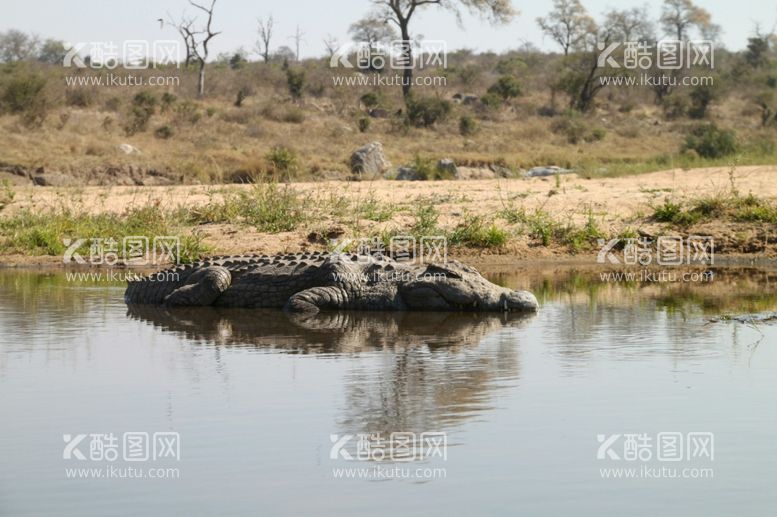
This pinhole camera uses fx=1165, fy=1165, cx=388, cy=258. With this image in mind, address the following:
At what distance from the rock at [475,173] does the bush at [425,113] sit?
845 centimetres

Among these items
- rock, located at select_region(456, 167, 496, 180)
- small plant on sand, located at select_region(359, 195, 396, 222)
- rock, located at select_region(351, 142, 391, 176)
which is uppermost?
rock, located at select_region(351, 142, 391, 176)

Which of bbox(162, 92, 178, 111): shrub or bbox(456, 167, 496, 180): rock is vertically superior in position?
bbox(162, 92, 178, 111): shrub

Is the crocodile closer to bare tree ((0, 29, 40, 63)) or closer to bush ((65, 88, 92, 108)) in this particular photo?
bush ((65, 88, 92, 108))

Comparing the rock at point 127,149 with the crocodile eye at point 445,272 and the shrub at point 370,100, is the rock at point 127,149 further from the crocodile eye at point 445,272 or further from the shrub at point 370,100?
the crocodile eye at point 445,272

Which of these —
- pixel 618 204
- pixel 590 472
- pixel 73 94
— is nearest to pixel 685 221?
pixel 618 204

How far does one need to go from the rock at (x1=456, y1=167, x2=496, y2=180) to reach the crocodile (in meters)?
14.5

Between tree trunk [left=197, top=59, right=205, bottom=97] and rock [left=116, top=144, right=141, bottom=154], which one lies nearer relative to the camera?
rock [left=116, top=144, right=141, bottom=154]

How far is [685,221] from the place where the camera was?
1545 centimetres

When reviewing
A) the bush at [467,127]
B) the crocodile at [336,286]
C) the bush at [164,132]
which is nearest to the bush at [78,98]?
the bush at [164,132]

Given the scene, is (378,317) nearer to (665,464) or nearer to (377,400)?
(377,400)

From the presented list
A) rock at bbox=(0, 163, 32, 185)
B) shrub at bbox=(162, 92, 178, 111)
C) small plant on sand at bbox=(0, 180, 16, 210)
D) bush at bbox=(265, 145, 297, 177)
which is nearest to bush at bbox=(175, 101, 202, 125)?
shrub at bbox=(162, 92, 178, 111)

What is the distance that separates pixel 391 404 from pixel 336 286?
4.08 m

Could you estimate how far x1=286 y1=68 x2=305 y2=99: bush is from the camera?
40812mm

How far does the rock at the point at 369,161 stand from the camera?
84.8ft
